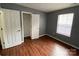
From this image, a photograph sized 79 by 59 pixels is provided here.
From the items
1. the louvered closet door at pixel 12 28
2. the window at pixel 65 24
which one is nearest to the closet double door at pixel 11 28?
the louvered closet door at pixel 12 28

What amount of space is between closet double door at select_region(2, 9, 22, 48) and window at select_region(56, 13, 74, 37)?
2.59 metres

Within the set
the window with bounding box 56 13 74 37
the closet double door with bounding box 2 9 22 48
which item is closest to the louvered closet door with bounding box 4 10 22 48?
the closet double door with bounding box 2 9 22 48

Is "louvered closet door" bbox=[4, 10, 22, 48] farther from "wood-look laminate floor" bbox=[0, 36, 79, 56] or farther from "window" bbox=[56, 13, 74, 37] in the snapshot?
"window" bbox=[56, 13, 74, 37]

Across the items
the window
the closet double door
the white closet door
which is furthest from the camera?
the white closet door

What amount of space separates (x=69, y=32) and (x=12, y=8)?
3177mm

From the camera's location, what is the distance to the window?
3000mm

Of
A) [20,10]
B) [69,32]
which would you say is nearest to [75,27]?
[69,32]

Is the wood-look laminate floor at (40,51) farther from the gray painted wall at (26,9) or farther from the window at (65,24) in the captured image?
the gray painted wall at (26,9)

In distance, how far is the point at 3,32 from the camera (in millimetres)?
2350

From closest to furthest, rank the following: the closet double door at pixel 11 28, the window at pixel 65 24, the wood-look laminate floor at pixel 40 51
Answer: the wood-look laminate floor at pixel 40 51
the closet double door at pixel 11 28
the window at pixel 65 24

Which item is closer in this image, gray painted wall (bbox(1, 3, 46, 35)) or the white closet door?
gray painted wall (bbox(1, 3, 46, 35))

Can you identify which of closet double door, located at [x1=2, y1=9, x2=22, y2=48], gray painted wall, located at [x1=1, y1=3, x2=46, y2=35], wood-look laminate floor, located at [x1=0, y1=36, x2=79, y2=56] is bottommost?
wood-look laminate floor, located at [x1=0, y1=36, x2=79, y2=56]

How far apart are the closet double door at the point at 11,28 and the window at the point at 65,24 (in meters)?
2.59

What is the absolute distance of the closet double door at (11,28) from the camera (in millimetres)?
2359
